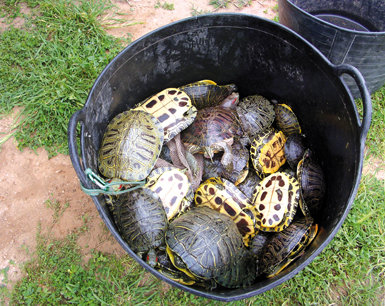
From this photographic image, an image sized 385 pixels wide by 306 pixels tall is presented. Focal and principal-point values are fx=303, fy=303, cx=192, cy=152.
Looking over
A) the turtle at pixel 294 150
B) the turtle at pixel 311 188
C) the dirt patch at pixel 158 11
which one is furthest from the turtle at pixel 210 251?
the dirt patch at pixel 158 11

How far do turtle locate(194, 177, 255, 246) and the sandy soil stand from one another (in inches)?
41.8

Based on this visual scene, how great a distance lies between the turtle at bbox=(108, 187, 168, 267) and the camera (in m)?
2.39

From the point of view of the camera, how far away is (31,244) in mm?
3062

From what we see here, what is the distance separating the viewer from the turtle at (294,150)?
2945mm

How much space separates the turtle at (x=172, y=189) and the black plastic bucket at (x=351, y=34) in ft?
5.83

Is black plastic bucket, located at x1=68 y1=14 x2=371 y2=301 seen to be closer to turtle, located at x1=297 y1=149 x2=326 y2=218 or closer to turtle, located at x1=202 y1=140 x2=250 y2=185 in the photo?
turtle, located at x1=297 y1=149 x2=326 y2=218

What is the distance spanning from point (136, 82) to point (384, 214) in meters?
2.91

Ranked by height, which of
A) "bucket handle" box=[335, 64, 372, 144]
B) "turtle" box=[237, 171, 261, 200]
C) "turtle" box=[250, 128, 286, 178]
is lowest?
"turtle" box=[237, 171, 261, 200]

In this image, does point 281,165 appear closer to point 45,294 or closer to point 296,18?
point 296,18

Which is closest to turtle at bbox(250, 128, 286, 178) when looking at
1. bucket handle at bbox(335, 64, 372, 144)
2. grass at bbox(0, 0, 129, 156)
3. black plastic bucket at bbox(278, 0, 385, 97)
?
black plastic bucket at bbox(278, 0, 385, 97)

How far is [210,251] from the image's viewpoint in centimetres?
225

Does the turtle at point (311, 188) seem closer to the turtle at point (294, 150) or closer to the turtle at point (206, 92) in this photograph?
the turtle at point (294, 150)

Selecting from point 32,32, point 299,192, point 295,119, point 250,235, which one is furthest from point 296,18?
point 32,32

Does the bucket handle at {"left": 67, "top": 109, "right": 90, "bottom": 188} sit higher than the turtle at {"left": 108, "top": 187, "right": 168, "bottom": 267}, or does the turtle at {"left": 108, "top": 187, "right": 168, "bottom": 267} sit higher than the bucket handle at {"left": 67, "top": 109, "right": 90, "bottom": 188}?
the bucket handle at {"left": 67, "top": 109, "right": 90, "bottom": 188}
